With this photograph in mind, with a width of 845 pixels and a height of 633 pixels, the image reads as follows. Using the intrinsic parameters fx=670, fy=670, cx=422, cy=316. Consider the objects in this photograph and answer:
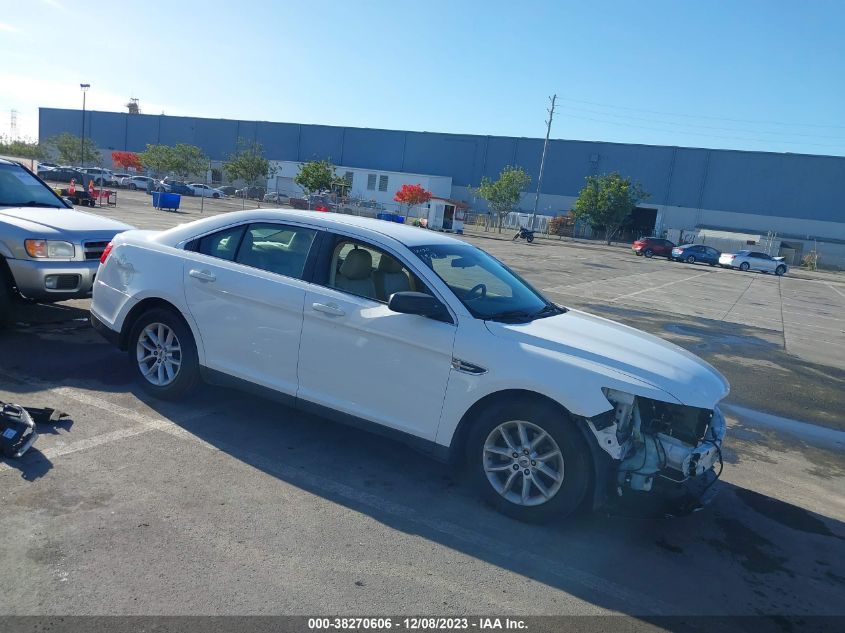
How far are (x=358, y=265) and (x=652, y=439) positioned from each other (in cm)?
227

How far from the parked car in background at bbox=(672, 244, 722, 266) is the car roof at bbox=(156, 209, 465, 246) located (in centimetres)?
4581

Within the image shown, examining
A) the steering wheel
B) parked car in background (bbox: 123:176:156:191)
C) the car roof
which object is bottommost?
parked car in background (bbox: 123:176:156:191)

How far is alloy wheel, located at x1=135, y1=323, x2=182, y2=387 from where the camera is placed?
538 cm

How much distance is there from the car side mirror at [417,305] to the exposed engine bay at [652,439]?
115cm

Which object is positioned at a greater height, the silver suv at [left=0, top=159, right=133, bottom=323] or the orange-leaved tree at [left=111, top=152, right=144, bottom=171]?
the orange-leaved tree at [left=111, top=152, right=144, bottom=171]

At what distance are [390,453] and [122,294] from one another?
2632 mm

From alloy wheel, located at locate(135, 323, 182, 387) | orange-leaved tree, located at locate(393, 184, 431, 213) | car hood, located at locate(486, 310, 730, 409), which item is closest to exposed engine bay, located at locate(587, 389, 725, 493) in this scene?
car hood, located at locate(486, 310, 730, 409)

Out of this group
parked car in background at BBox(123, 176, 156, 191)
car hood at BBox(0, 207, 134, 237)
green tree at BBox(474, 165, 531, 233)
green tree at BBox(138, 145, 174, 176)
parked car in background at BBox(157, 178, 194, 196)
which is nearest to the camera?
car hood at BBox(0, 207, 134, 237)

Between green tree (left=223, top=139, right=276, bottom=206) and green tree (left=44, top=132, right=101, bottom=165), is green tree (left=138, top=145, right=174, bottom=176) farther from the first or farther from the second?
green tree (left=44, top=132, right=101, bottom=165)

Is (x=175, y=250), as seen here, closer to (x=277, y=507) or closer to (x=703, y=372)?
(x=277, y=507)

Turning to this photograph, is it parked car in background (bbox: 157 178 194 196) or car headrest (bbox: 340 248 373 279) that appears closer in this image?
car headrest (bbox: 340 248 373 279)

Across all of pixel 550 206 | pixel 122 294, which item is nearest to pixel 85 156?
pixel 550 206

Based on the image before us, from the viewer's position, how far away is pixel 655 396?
3877 mm

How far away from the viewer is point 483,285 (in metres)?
4.91
